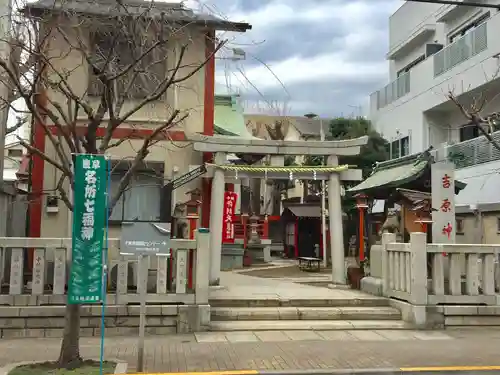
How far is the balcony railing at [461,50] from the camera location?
1795cm

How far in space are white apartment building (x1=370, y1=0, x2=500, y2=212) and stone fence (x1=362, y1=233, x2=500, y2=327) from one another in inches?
198

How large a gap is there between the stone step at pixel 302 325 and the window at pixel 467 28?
1234cm

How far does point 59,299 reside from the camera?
32.8 ft

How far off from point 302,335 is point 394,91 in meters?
17.3

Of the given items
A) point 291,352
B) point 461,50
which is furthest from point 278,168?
point 461,50

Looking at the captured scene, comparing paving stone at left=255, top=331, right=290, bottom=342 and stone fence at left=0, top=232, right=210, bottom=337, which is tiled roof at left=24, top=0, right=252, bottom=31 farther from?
paving stone at left=255, top=331, right=290, bottom=342

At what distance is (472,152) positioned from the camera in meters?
18.3

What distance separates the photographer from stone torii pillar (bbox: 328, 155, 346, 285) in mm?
Answer: 14000

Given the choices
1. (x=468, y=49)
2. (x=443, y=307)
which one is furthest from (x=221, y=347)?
(x=468, y=49)

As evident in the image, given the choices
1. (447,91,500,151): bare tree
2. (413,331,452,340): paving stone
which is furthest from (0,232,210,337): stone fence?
(447,91,500,151): bare tree

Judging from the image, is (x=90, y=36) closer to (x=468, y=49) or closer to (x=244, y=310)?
(x=244, y=310)

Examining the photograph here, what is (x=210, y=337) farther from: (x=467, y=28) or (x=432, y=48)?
(x=432, y=48)

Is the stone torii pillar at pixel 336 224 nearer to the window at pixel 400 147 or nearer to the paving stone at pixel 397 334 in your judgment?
the paving stone at pixel 397 334

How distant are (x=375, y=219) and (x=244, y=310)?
14.6m
